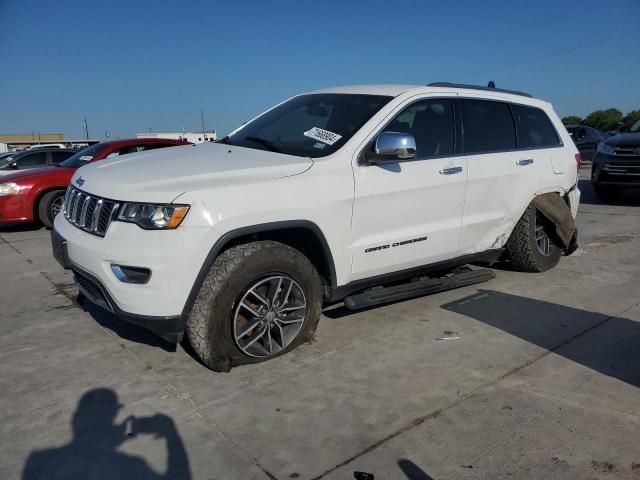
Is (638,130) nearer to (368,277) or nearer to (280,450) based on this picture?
(368,277)

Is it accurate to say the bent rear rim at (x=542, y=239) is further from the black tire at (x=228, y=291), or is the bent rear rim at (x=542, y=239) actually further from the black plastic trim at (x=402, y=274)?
the black tire at (x=228, y=291)

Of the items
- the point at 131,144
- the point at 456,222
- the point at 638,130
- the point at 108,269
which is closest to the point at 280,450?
the point at 108,269

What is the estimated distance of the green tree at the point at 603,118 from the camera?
54.5 meters

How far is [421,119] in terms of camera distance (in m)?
4.09

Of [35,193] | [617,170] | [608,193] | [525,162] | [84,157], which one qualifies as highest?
[525,162]

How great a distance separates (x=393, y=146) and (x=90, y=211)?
77.5 inches

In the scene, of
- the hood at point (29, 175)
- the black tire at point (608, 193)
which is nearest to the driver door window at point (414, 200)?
the hood at point (29, 175)

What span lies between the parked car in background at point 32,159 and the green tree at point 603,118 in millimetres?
55456

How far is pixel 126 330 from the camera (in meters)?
3.94

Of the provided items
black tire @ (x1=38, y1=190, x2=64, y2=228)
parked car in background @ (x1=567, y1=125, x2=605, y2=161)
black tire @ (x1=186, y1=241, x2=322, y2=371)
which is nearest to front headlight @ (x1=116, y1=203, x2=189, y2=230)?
black tire @ (x1=186, y1=241, x2=322, y2=371)

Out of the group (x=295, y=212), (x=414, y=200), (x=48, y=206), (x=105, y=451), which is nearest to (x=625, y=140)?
(x=414, y=200)

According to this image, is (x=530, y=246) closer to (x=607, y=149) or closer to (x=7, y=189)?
(x=607, y=149)

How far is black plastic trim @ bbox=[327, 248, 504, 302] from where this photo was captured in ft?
12.0

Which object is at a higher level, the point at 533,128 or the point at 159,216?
the point at 533,128
